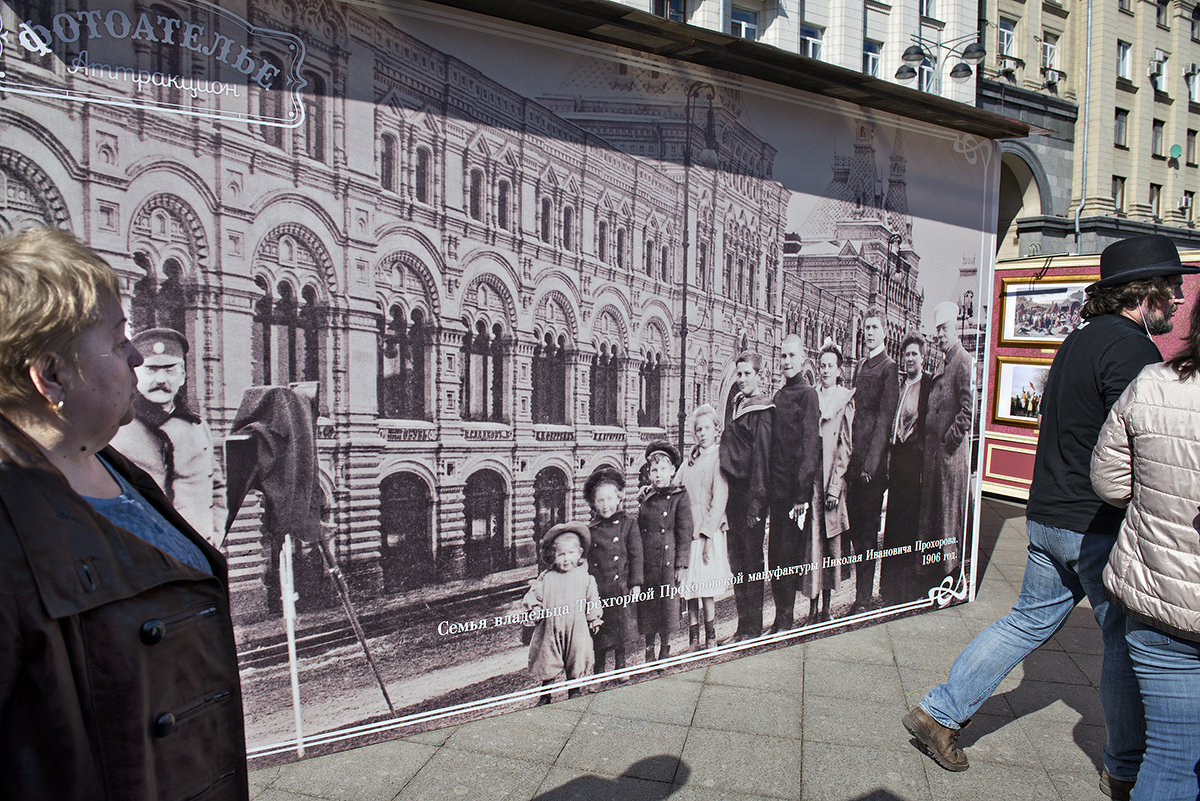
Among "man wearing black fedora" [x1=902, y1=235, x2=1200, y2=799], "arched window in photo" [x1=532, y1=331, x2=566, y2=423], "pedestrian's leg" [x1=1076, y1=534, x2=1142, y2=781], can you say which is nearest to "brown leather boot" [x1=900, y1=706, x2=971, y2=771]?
"man wearing black fedora" [x1=902, y1=235, x2=1200, y2=799]

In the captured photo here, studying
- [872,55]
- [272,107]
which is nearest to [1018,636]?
[272,107]

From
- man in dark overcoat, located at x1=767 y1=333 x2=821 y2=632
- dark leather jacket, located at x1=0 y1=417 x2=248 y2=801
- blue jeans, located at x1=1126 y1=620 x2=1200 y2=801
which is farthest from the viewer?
man in dark overcoat, located at x1=767 y1=333 x2=821 y2=632

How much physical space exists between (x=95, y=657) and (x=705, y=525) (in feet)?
10.8

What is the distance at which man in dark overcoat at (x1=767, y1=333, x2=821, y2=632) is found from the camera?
14.9 feet

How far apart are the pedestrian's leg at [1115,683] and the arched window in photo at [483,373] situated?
2406 mm

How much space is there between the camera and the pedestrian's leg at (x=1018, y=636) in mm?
3293

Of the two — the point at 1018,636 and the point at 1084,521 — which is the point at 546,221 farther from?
the point at 1018,636

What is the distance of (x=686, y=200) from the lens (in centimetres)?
411

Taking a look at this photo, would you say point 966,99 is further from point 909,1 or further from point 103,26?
point 103,26

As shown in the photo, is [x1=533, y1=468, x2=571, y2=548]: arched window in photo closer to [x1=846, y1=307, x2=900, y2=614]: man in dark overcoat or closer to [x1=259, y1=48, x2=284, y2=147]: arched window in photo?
[x1=259, y1=48, x2=284, y2=147]: arched window in photo

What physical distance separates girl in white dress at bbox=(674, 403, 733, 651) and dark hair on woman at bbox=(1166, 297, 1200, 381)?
7.07 ft

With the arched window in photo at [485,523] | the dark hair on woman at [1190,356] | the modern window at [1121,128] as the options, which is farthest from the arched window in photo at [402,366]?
the modern window at [1121,128]

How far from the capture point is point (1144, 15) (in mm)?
33000

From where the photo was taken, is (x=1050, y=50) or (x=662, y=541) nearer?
(x=662, y=541)
